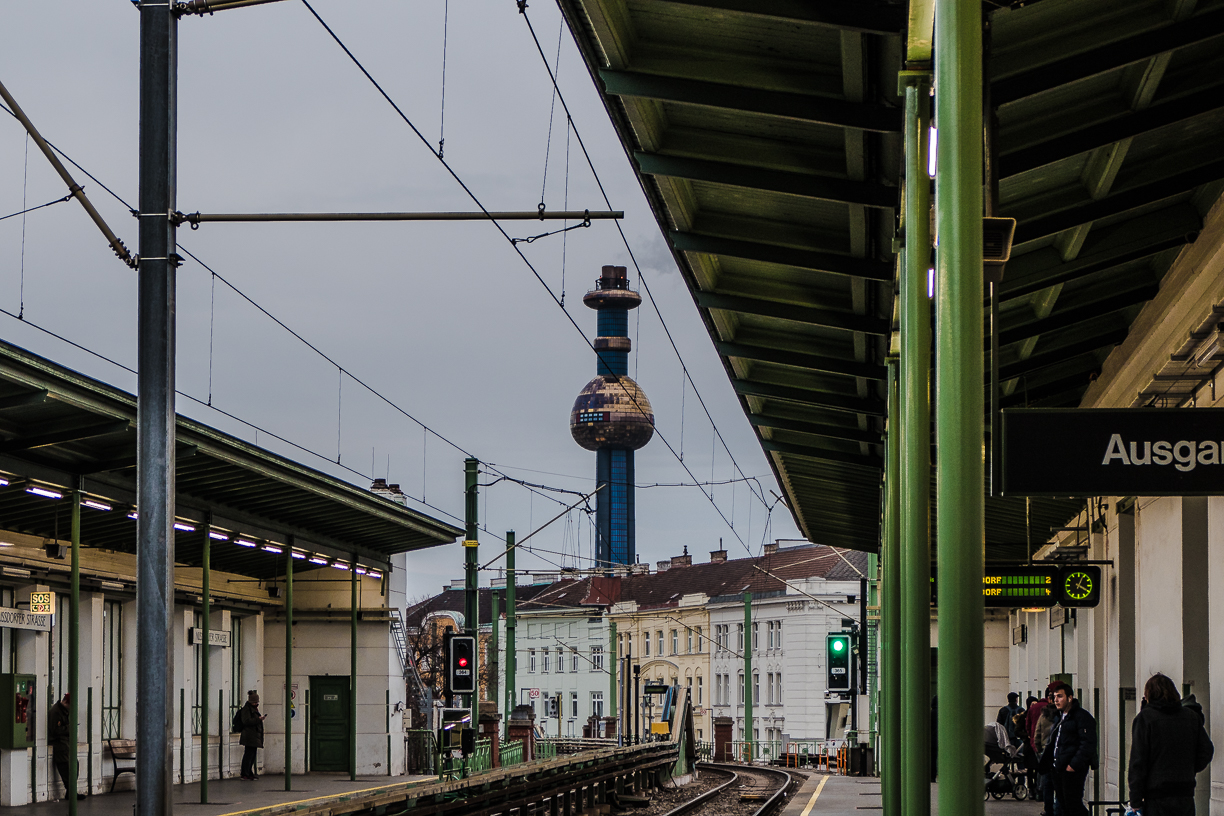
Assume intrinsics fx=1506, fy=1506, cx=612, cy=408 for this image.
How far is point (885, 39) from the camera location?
7.36 m

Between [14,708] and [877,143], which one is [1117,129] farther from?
[14,708]

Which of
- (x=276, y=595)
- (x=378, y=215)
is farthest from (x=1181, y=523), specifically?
(x=276, y=595)

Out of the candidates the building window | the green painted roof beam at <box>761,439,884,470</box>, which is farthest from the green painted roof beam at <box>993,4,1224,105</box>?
the building window

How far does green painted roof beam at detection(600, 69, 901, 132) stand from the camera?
25.8 ft

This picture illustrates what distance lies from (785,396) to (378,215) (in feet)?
17.7

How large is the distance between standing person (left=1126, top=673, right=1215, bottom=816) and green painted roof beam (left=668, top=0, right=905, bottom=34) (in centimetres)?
448

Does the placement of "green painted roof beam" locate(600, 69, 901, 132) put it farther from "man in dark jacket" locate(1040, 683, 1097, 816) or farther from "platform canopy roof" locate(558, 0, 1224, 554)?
"man in dark jacket" locate(1040, 683, 1097, 816)

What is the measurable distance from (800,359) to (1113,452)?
8.07m

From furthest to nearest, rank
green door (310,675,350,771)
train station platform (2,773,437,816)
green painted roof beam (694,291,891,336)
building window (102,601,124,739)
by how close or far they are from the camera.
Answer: green door (310,675,350,771) < building window (102,601,124,739) < train station platform (2,773,437,816) < green painted roof beam (694,291,891,336)

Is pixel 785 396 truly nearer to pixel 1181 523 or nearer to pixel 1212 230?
pixel 1181 523

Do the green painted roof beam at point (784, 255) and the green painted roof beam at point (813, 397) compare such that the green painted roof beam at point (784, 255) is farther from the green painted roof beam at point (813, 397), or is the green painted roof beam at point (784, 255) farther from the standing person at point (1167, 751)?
the green painted roof beam at point (813, 397)

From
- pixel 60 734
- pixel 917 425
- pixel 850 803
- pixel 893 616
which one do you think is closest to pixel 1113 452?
pixel 917 425

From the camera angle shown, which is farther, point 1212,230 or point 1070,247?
point 1070,247

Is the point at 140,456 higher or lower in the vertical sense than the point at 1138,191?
lower
